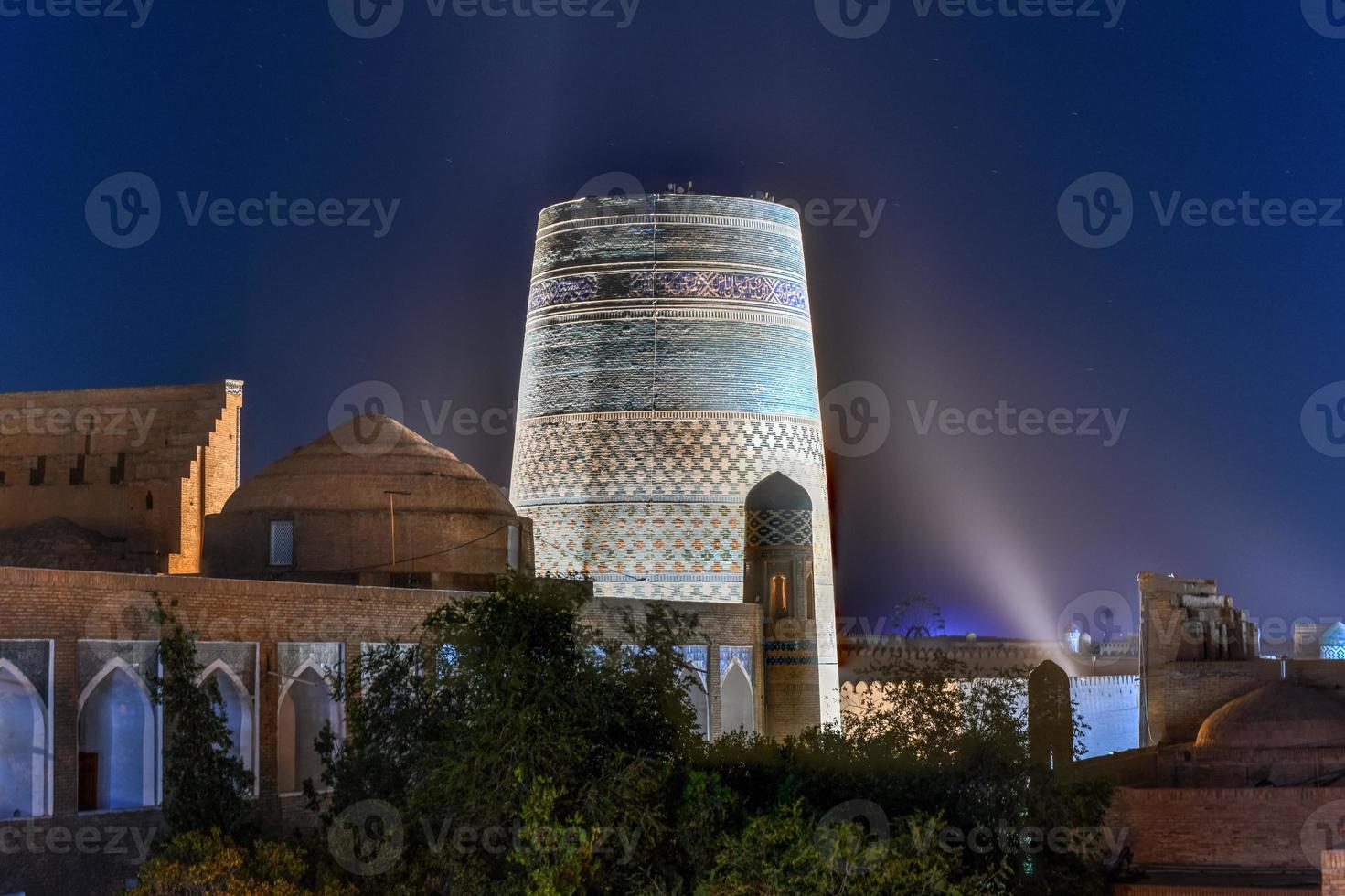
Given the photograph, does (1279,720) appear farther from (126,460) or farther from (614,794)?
(126,460)

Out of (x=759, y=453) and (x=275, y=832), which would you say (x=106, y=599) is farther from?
(x=759, y=453)

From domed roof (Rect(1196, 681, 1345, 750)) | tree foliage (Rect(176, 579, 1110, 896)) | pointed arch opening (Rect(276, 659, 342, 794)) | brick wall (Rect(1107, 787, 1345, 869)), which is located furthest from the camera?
domed roof (Rect(1196, 681, 1345, 750))

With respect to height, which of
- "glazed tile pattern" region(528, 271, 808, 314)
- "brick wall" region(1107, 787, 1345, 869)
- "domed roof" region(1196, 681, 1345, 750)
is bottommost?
"brick wall" region(1107, 787, 1345, 869)

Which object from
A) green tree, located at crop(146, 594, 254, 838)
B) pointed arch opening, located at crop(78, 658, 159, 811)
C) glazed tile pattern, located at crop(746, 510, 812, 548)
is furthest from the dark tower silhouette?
pointed arch opening, located at crop(78, 658, 159, 811)

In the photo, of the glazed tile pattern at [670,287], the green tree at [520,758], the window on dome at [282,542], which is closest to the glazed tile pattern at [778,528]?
the glazed tile pattern at [670,287]

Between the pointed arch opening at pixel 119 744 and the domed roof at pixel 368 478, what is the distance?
4967 millimetres

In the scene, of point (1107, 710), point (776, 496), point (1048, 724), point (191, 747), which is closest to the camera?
point (191, 747)

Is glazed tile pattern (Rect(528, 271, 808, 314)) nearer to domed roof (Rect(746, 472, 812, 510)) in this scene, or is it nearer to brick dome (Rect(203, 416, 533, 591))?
domed roof (Rect(746, 472, 812, 510))

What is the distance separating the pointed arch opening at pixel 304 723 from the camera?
13.8 meters

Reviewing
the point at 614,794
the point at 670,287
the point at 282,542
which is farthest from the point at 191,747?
the point at 670,287

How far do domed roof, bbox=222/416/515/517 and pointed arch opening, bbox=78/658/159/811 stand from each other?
16.3ft

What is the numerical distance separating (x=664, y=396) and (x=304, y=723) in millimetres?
6999

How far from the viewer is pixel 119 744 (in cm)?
1220

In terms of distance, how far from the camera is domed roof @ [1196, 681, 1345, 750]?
18312mm
